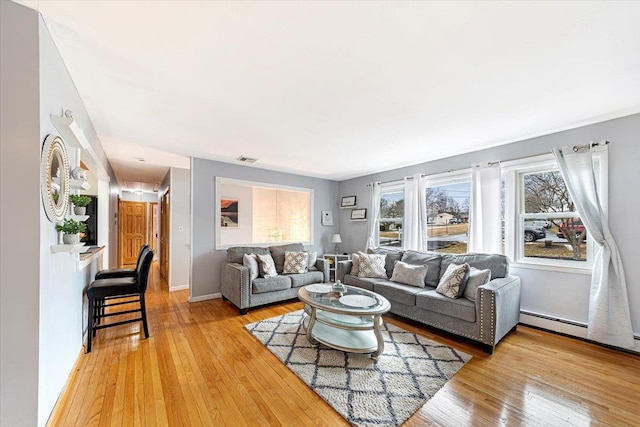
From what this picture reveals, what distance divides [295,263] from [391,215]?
2.23 m

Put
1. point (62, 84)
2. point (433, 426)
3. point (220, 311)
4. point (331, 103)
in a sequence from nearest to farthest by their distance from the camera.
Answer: point (433, 426) < point (62, 84) < point (331, 103) < point (220, 311)

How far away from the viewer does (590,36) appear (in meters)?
1.48

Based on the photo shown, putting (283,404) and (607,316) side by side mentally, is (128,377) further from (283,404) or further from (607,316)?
(607,316)

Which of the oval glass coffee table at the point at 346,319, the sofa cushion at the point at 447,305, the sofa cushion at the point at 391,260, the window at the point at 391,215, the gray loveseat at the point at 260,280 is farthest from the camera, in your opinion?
the window at the point at 391,215

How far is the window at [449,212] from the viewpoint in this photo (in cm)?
388

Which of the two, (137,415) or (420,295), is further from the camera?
(420,295)

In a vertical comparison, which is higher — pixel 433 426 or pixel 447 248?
pixel 447 248

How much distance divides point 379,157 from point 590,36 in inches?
107

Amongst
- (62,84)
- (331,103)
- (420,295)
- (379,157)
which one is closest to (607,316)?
(420,295)

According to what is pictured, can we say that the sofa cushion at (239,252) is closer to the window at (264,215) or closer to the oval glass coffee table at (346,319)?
the window at (264,215)

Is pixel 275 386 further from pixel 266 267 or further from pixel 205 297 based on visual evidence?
pixel 205 297

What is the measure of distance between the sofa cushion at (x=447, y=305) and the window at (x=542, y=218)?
48.5 inches

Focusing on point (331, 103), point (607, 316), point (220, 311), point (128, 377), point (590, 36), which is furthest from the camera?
point (220, 311)
